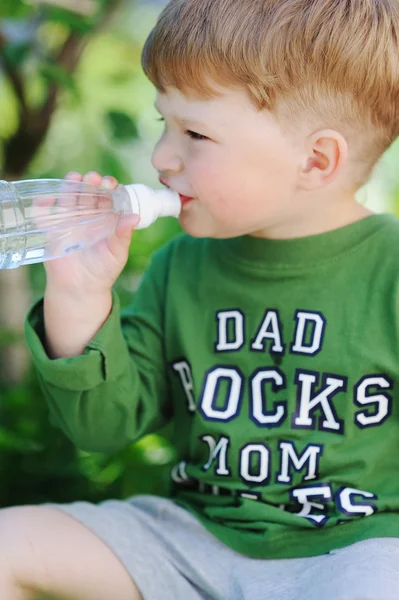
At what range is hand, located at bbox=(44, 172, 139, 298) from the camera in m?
1.57

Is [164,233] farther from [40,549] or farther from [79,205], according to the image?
[40,549]

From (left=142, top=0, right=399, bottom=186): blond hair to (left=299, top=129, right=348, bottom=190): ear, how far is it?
0.07 feet

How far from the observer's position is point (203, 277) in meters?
1.70

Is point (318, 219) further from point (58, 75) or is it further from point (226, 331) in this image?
point (58, 75)

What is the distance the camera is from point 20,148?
2373 millimetres

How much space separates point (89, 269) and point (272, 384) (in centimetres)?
37

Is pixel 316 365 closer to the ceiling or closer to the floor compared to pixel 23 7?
closer to the floor

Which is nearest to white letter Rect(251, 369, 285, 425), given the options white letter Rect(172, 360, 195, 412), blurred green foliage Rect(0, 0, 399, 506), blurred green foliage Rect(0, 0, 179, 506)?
white letter Rect(172, 360, 195, 412)

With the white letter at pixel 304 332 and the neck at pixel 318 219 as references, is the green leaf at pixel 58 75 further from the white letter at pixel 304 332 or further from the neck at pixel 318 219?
the white letter at pixel 304 332

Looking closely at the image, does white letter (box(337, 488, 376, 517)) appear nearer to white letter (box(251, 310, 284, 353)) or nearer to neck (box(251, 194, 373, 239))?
white letter (box(251, 310, 284, 353))

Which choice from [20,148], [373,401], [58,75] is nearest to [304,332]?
[373,401]

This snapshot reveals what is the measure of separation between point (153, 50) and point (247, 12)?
17 cm

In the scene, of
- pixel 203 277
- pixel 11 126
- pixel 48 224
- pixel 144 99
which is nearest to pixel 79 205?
pixel 48 224

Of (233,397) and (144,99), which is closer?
(233,397)
